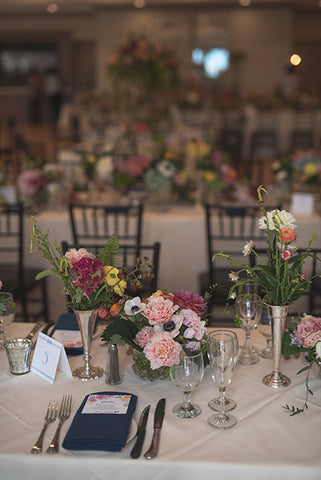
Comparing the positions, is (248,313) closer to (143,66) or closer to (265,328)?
(265,328)

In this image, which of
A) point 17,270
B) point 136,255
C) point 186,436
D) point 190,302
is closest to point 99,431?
point 186,436

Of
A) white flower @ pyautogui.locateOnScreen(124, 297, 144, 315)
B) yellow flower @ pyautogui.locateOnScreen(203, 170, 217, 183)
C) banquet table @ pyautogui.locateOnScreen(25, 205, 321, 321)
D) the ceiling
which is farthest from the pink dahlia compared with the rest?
the ceiling

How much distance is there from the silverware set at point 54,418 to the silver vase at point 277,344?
547 millimetres

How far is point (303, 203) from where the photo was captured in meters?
3.45

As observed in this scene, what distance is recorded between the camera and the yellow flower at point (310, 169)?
11.5 feet

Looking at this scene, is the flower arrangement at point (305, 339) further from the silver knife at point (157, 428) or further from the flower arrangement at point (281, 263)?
the silver knife at point (157, 428)

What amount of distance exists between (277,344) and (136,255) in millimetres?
1314

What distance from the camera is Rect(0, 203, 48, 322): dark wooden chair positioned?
3035 mm

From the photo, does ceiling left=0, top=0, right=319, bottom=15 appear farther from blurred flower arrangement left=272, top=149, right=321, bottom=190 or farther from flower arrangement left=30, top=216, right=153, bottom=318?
flower arrangement left=30, top=216, right=153, bottom=318

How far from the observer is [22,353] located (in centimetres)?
162

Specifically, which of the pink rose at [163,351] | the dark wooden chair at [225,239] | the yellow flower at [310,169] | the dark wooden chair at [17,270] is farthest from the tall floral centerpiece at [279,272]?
the yellow flower at [310,169]

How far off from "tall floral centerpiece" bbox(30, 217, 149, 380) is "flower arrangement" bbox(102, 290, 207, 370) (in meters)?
0.05

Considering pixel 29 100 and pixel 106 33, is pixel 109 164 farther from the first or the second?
pixel 29 100

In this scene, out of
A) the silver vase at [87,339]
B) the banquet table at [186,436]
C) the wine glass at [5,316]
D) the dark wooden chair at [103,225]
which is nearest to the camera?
the banquet table at [186,436]
